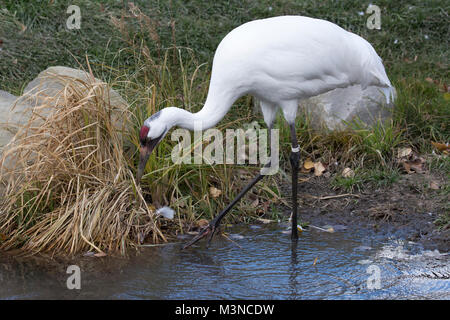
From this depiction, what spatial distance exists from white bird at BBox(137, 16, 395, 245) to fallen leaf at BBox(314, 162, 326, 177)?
0.78 metres

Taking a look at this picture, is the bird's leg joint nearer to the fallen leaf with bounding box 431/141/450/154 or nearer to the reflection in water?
the reflection in water

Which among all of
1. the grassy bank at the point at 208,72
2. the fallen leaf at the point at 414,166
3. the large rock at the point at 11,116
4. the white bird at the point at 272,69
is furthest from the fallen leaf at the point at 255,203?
the large rock at the point at 11,116

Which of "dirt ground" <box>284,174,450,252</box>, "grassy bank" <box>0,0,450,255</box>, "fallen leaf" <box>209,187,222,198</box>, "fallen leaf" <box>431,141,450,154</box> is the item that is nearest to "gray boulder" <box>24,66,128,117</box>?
"grassy bank" <box>0,0,450,255</box>

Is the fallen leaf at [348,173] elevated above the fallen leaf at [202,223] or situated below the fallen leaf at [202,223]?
above

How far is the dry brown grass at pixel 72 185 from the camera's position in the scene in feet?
13.8

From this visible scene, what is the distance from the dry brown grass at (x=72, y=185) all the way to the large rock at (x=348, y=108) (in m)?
1.78

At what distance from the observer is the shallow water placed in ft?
11.7

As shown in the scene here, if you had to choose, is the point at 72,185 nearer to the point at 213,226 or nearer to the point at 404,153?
the point at 213,226

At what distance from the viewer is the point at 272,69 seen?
Answer: 13.7 feet

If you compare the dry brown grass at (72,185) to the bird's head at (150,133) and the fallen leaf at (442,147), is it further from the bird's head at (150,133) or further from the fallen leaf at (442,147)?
the fallen leaf at (442,147)

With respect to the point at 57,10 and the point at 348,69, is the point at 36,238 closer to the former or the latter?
the point at 348,69

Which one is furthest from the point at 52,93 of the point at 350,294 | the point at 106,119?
the point at 350,294

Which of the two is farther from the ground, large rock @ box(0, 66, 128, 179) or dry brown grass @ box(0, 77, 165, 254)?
large rock @ box(0, 66, 128, 179)

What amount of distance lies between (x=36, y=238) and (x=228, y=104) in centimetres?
152
